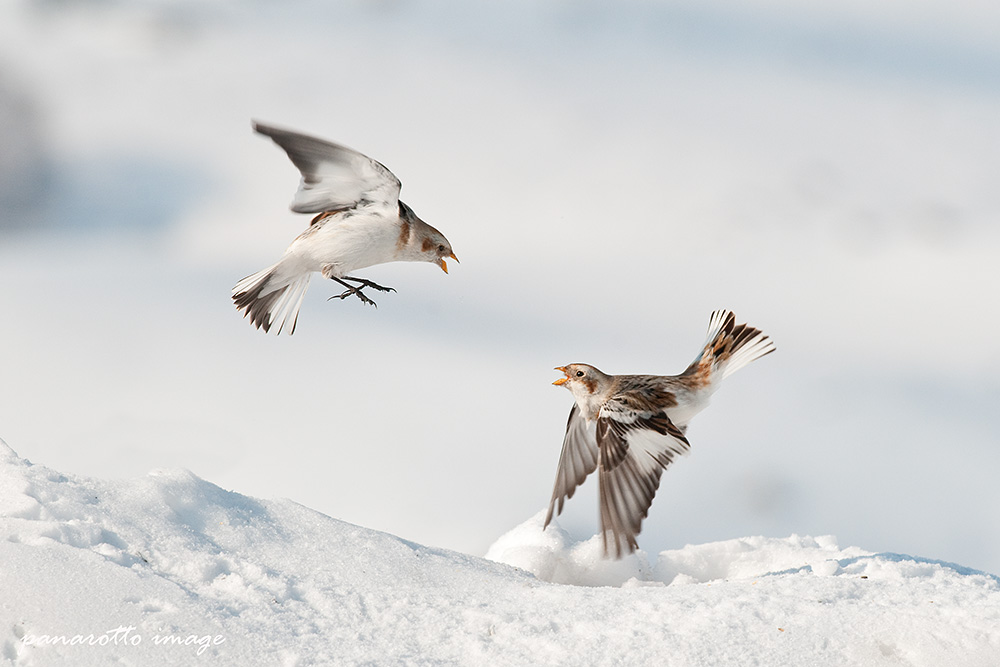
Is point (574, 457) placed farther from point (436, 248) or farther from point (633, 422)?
point (436, 248)

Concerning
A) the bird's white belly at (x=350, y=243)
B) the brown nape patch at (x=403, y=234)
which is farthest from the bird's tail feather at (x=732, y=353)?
the bird's white belly at (x=350, y=243)

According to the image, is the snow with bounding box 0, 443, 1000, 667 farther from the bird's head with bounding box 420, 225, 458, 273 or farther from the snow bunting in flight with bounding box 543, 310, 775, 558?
the bird's head with bounding box 420, 225, 458, 273

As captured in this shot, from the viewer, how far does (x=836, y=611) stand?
4840 mm

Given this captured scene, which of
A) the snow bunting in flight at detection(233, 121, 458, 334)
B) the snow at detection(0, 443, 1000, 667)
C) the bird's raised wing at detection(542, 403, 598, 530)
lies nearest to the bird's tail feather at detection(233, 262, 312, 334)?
the snow bunting in flight at detection(233, 121, 458, 334)

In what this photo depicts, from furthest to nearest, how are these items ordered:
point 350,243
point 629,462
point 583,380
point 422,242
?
point 583,380 → point 422,242 → point 350,243 → point 629,462

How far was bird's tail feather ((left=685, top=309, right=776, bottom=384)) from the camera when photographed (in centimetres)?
672

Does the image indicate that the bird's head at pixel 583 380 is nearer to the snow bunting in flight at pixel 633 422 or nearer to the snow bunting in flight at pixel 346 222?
the snow bunting in flight at pixel 633 422

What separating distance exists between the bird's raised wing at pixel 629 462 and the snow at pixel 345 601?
36cm

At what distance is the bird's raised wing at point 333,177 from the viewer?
17.9 ft

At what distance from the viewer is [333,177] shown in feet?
18.6

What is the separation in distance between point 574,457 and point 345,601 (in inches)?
87.6

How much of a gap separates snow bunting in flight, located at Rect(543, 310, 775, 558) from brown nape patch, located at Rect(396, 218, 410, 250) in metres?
1.41

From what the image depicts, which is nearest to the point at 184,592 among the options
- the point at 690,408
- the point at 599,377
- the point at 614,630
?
the point at 614,630

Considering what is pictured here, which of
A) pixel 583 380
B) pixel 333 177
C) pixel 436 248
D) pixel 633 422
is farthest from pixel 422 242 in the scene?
pixel 633 422
